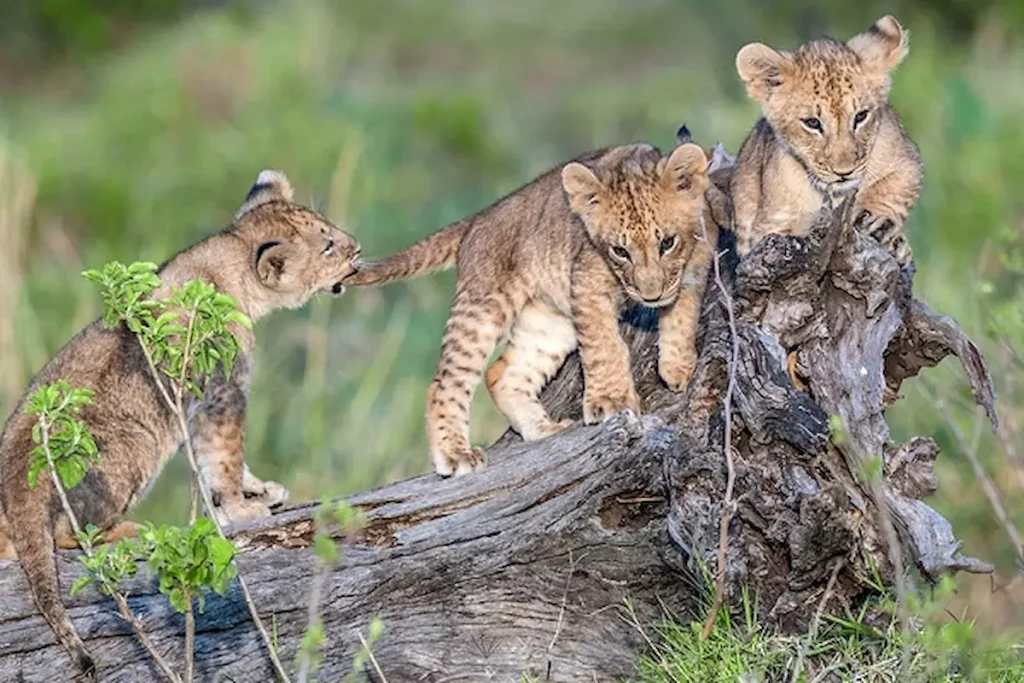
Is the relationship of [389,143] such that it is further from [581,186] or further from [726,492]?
[726,492]

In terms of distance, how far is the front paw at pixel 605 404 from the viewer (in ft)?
23.3

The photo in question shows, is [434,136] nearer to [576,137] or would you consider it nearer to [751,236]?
[576,137]

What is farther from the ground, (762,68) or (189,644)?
(762,68)

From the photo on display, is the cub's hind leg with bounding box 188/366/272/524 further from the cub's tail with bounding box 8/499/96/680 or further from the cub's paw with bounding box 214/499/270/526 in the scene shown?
the cub's tail with bounding box 8/499/96/680

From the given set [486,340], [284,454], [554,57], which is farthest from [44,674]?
[554,57]

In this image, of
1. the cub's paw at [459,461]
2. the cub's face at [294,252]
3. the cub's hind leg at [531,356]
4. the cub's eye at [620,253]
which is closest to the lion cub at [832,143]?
the cub's eye at [620,253]

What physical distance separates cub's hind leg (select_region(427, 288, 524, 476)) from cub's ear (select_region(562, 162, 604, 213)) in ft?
1.77

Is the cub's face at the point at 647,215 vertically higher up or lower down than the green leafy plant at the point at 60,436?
higher up

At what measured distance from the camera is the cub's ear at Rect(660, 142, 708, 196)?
7.22 meters

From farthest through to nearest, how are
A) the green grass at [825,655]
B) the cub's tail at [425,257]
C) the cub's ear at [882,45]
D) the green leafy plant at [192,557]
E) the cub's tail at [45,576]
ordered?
the cub's tail at [425,257]
the cub's ear at [882,45]
the cub's tail at [45,576]
the green grass at [825,655]
the green leafy plant at [192,557]

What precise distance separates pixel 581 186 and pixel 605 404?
2.83 ft

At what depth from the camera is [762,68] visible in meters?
7.24

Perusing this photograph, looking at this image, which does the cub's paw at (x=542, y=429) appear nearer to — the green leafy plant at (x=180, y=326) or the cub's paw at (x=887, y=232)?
the cub's paw at (x=887, y=232)

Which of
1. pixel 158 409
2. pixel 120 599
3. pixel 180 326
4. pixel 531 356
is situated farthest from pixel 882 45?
pixel 120 599
